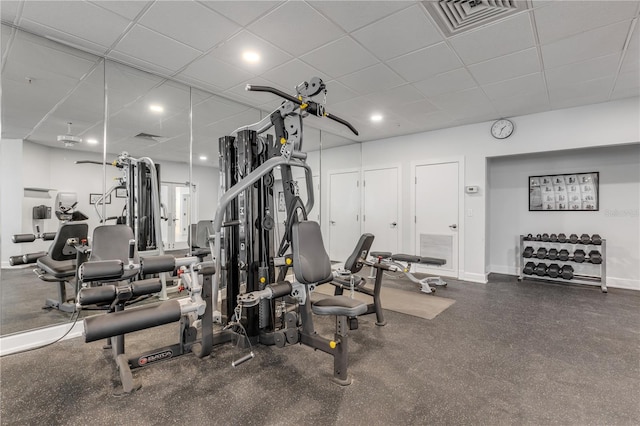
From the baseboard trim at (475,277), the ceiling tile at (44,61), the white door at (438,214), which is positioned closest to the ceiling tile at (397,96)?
the white door at (438,214)

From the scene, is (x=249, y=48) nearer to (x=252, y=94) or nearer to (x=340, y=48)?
(x=340, y=48)

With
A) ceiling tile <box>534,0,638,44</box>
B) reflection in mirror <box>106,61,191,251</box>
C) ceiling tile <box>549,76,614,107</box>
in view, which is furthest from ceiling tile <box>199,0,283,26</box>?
ceiling tile <box>549,76,614,107</box>

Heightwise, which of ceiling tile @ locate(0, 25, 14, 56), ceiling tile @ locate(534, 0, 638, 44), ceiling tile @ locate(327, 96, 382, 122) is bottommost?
ceiling tile @ locate(0, 25, 14, 56)

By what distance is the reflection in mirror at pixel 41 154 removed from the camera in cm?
266

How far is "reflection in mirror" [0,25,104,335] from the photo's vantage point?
8.74 feet

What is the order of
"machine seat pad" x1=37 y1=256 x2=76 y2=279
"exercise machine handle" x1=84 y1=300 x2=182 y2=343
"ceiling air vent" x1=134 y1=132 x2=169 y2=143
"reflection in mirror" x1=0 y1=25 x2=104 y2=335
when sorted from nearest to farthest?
"exercise machine handle" x1=84 y1=300 x2=182 y2=343 → "reflection in mirror" x1=0 y1=25 x2=104 y2=335 → "machine seat pad" x1=37 y1=256 x2=76 y2=279 → "ceiling air vent" x1=134 y1=132 x2=169 y2=143

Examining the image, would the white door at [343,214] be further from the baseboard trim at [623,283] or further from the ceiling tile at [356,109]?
the baseboard trim at [623,283]

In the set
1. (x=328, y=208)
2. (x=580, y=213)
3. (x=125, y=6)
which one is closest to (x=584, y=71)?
(x=580, y=213)

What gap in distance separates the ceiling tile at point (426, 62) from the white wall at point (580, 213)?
3.13 metres

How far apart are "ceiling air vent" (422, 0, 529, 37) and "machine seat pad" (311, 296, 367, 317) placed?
91.1 inches

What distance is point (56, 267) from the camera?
2795 millimetres

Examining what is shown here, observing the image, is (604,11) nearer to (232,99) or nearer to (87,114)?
(232,99)

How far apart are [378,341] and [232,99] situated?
12.0ft

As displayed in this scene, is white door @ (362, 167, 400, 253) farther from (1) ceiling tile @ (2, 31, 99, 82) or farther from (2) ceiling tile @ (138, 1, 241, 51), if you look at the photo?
(1) ceiling tile @ (2, 31, 99, 82)
